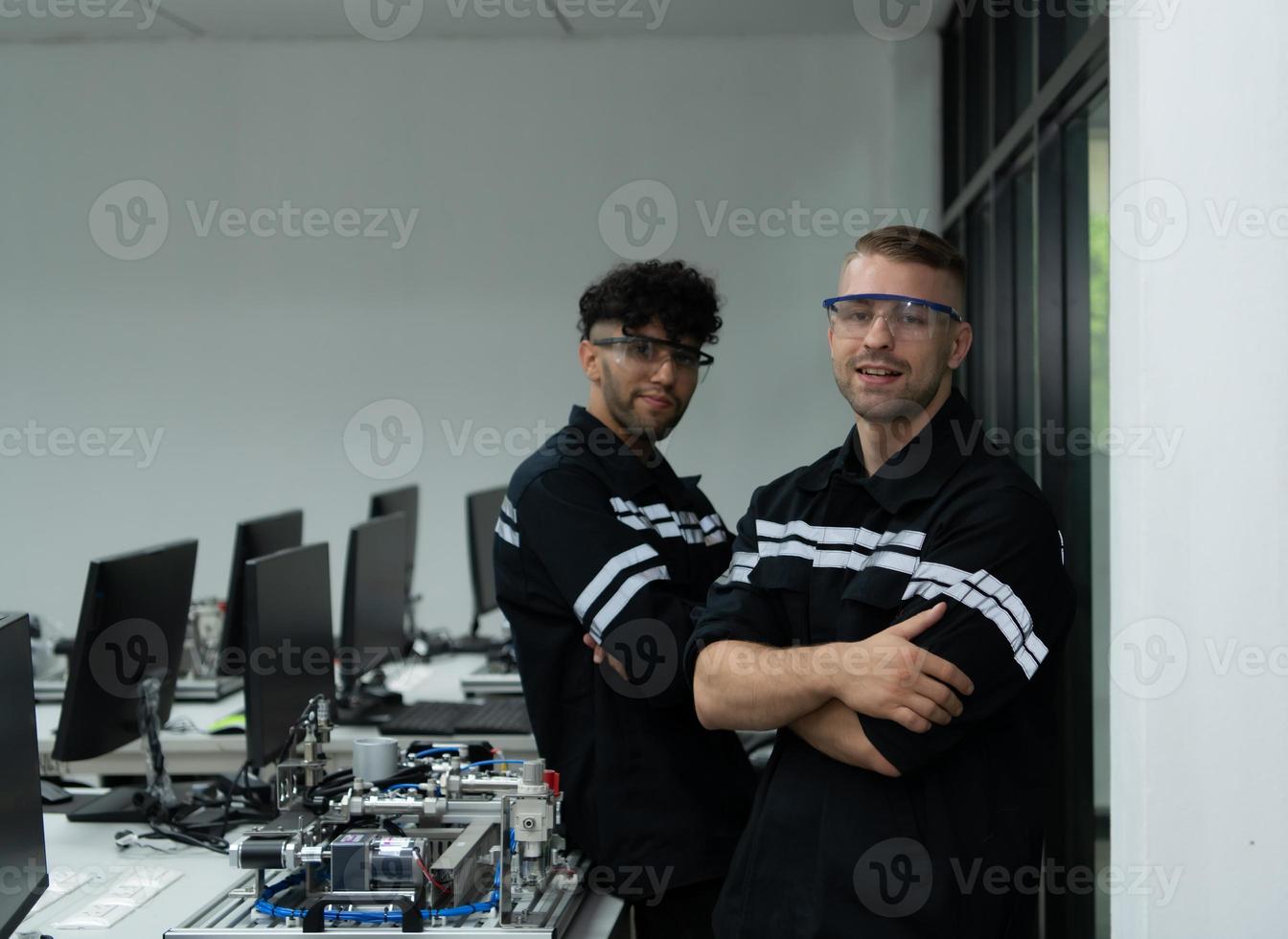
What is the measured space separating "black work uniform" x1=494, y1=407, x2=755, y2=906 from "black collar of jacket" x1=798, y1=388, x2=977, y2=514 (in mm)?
396

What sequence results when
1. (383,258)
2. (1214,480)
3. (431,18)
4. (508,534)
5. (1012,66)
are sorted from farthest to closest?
1. (383,258)
2. (431,18)
3. (1012,66)
4. (508,534)
5. (1214,480)

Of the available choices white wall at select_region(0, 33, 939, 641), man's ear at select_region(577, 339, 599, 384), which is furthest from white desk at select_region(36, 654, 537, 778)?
white wall at select_region(0, 33, 939, 641)

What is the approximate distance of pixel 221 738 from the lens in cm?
304

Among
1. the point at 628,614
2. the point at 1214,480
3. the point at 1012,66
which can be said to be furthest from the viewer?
the point at 1012,66

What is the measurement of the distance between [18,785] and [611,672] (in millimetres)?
898

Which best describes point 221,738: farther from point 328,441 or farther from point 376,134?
point 376,134

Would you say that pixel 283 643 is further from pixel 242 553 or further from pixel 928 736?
pixel 928 736

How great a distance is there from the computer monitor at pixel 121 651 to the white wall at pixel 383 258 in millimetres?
2919

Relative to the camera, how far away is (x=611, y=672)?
2020mm

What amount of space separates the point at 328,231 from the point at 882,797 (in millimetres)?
4602

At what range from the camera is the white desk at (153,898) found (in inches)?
72.6

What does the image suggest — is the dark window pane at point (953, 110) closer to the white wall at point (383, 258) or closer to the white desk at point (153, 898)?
the white wall at point (383, 258)

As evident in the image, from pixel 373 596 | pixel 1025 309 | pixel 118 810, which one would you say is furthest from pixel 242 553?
pixel 1025 309

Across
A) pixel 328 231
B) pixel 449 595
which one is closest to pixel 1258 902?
pixel 449 595
